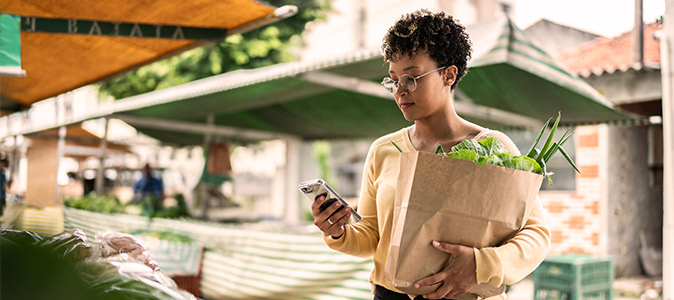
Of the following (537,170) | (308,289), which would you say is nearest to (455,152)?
(537,170)

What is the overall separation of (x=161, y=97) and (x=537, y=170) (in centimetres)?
618

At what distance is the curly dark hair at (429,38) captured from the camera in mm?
1527

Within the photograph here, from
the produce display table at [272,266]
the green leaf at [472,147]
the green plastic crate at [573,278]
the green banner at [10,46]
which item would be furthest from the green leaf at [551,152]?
the green plastic crate at [573,278]

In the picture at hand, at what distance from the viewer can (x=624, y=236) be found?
8.09 metres

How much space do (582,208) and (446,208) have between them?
7788 mm

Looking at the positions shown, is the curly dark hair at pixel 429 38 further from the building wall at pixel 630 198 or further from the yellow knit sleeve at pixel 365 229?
the building wall at pixel 630 198

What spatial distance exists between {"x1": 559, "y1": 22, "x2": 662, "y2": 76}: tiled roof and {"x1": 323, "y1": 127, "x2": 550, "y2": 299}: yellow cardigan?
5.76m

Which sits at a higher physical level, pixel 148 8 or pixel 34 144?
pixel 148 8

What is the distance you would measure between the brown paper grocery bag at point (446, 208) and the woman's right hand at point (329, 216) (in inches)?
11.0

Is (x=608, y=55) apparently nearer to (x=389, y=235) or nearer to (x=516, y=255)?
(x=389, y=235)

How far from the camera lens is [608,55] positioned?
8.07m

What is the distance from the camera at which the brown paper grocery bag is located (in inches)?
48.4

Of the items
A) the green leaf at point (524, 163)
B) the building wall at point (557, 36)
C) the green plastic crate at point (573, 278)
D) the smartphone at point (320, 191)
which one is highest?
the building wall at point (557, 36)

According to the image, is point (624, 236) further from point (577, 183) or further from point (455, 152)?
point (455, 152)
